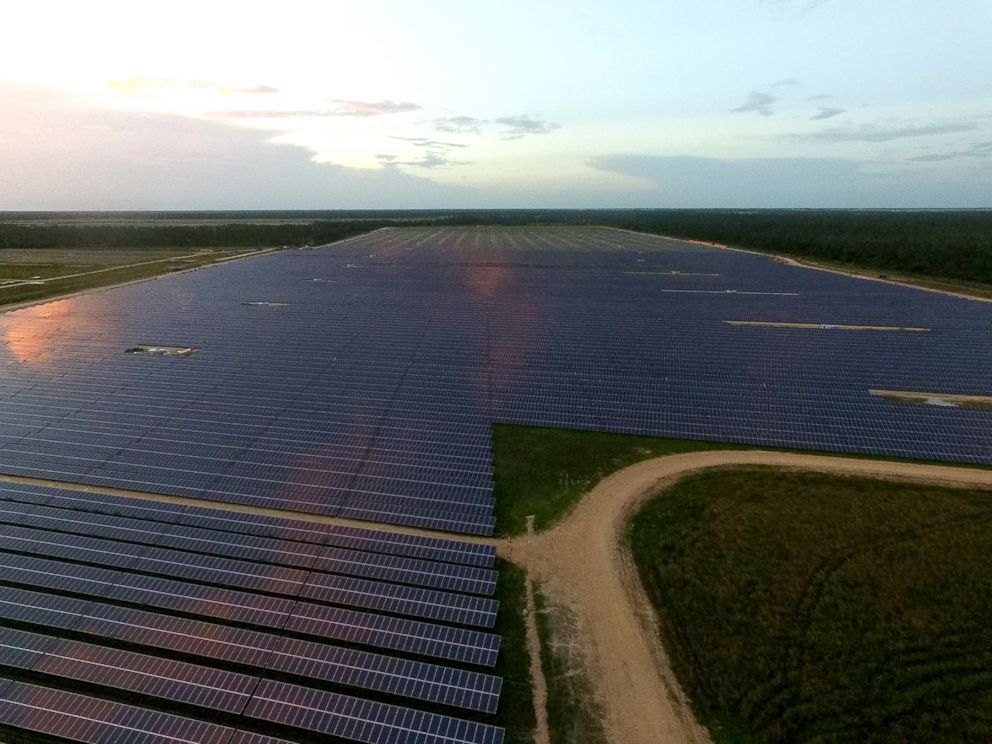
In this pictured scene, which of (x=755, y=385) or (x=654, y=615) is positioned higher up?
(x=755, y=385)

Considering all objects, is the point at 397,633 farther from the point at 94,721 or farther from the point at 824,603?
the point at 824,603

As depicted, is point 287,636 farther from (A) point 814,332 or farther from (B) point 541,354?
(A) point 814,332

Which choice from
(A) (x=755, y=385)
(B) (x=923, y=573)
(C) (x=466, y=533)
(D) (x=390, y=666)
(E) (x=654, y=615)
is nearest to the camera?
(D) (x=390, y=666)

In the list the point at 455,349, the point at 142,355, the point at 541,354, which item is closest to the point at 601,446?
the point at 541,354

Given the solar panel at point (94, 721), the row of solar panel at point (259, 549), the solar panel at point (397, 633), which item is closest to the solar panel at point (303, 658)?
the solar panel at point (397, 633)

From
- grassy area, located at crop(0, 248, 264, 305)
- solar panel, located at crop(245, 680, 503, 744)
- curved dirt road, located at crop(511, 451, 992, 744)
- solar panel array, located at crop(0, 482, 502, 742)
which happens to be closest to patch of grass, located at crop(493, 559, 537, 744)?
solar panel array, located at crop(0, 482, 502, 742)

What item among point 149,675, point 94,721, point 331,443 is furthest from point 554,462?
point 94,721
